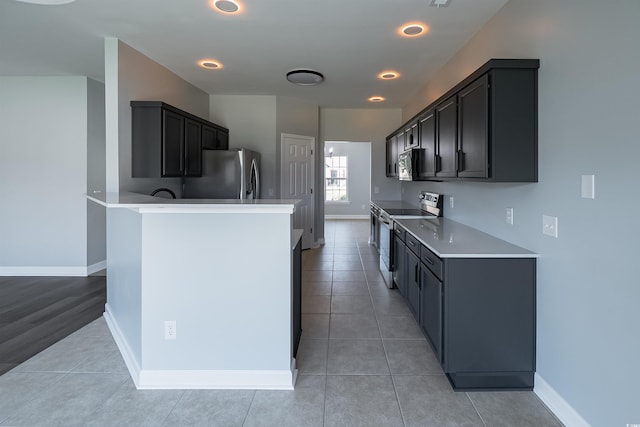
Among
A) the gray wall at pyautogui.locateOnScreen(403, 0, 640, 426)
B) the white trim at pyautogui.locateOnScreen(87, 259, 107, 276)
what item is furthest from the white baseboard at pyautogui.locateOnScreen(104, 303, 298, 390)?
the white trim at pyautogui.locateOnScreen(87, 259, 107, 276)

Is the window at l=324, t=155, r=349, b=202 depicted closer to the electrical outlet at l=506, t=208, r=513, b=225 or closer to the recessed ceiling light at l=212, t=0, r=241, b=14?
the recessed ceiling light at l=212, t=0, r=241, b=14

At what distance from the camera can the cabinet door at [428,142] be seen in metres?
3.46

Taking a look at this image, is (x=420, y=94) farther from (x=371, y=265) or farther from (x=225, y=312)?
(x=225, y=312)

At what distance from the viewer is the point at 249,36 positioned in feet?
11.3

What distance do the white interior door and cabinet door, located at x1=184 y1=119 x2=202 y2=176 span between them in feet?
5.78

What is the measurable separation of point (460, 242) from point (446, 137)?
40.4 inches

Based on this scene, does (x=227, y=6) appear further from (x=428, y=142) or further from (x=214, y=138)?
(x=214, y=138)

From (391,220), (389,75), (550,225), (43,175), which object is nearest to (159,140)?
(43,175)

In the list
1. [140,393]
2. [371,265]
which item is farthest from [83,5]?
[371,265]

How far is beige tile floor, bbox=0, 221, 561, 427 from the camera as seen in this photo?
1.94 meters

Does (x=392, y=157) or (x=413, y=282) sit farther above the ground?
(x=392, y=157)

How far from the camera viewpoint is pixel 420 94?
5.51 metres

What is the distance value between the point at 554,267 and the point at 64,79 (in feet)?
19.3

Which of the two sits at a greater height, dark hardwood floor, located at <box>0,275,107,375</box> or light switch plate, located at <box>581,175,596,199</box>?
light switch plate, located at <box>581,175,596,199</box>
